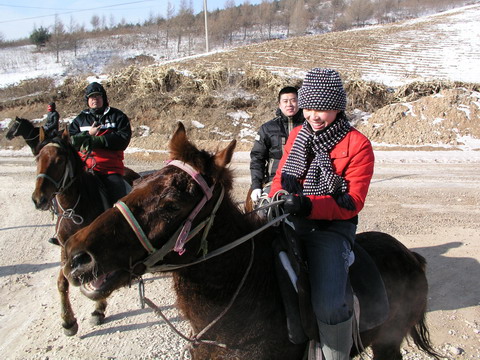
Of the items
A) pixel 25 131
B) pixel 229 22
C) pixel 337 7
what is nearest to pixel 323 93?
pixel 25 131

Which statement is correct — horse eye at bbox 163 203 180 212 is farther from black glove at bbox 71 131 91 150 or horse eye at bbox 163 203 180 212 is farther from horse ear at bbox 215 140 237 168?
black glove at bbox 71 131 91 150

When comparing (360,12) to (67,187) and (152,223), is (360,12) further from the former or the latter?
(152,223)

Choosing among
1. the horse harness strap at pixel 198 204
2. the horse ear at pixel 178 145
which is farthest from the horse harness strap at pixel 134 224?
the horse ear at pixel 178 145

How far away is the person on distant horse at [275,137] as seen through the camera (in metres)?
5.39

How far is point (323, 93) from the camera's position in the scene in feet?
8.15

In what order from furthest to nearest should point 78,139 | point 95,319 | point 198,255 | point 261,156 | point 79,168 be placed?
point 261,156
point 78,139
point 79,168
point 95,319
point 198,255

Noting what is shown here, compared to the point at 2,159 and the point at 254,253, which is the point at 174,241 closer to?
the point at 254,253

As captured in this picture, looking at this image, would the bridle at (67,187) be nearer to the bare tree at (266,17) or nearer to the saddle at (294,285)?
the saddle at (294,285)

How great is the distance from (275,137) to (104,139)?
265cm

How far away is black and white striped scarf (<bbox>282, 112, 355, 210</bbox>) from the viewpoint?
97.8 inches

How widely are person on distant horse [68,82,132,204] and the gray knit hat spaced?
3736 millimetres

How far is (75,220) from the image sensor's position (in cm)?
475

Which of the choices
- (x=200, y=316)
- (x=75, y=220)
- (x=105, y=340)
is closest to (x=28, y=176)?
(x=75, y=220)

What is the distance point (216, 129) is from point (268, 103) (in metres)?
3.51
